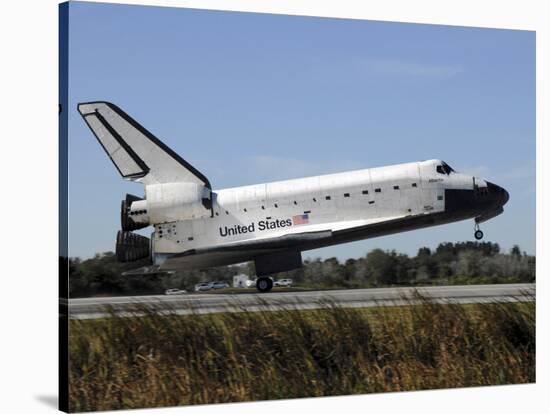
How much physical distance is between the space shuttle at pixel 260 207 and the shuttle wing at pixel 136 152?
0.01 m

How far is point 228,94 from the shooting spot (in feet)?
39.3

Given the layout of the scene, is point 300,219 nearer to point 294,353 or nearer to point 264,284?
point 264,284

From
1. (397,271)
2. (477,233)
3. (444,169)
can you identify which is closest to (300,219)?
(397,271)

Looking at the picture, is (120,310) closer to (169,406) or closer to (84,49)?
(169,406)

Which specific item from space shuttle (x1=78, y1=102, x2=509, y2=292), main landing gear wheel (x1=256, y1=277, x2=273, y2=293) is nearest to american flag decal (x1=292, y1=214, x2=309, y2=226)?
space shuttle (x1=78, y1=102, x2=509, y2=292)

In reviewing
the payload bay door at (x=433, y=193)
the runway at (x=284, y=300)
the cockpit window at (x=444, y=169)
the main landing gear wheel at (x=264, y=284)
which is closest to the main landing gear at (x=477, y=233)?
the runway at (x=284, y=300)

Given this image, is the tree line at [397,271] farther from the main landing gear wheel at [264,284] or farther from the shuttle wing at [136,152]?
the shuttle wing at [136,152]

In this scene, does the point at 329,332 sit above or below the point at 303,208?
below

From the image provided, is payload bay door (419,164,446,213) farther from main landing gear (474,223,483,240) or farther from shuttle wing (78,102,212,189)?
shuttle wing (78,102,212,189)

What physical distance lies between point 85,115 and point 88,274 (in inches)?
70.7

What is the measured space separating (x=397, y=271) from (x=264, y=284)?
5.85ft

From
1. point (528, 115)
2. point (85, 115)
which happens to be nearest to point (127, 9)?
point (85, 115)

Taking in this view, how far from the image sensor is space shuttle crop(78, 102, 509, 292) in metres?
11.8

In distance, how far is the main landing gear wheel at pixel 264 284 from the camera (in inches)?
486
